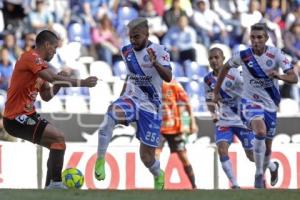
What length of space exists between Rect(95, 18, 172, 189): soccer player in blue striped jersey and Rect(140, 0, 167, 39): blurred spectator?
8.45m

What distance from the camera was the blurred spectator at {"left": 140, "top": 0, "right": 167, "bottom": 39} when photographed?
73.1 feet

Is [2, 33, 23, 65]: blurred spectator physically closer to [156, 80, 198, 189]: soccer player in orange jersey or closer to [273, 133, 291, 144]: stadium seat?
[156, 80, 198, 189]: soccer player in orange jersey

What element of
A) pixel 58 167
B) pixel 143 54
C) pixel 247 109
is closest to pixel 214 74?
pixel 247 109

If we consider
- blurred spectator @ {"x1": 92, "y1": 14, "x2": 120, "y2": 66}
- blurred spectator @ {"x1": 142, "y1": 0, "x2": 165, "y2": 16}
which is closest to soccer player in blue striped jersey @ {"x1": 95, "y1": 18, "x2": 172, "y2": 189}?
blurred spectator @ {"x1": 92, "y1": 14, "x2": 120, "y2": 66}

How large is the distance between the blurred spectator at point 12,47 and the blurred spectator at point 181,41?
10.3ft

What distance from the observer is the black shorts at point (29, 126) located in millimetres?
12578

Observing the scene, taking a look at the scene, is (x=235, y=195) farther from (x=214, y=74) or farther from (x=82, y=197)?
(x=214, y=74)

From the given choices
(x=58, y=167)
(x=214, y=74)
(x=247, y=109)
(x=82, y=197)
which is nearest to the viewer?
(x=82, y=197)

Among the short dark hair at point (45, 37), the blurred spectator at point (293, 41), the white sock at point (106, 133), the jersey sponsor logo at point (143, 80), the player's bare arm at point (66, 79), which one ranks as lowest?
the white sock at point (106, 133)

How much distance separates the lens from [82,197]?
11.4 metres

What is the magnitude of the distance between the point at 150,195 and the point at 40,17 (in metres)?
10.8

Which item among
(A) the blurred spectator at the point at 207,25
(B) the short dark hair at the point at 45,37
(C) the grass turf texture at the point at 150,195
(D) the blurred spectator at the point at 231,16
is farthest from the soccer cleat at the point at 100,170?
(D) the blurred spectator at the point at 231,16

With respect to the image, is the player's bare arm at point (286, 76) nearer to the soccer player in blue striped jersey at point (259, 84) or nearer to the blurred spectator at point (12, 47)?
the soccer player in blue striped jersey at point (259, 84)

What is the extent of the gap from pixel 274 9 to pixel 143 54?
1073 centimetres
